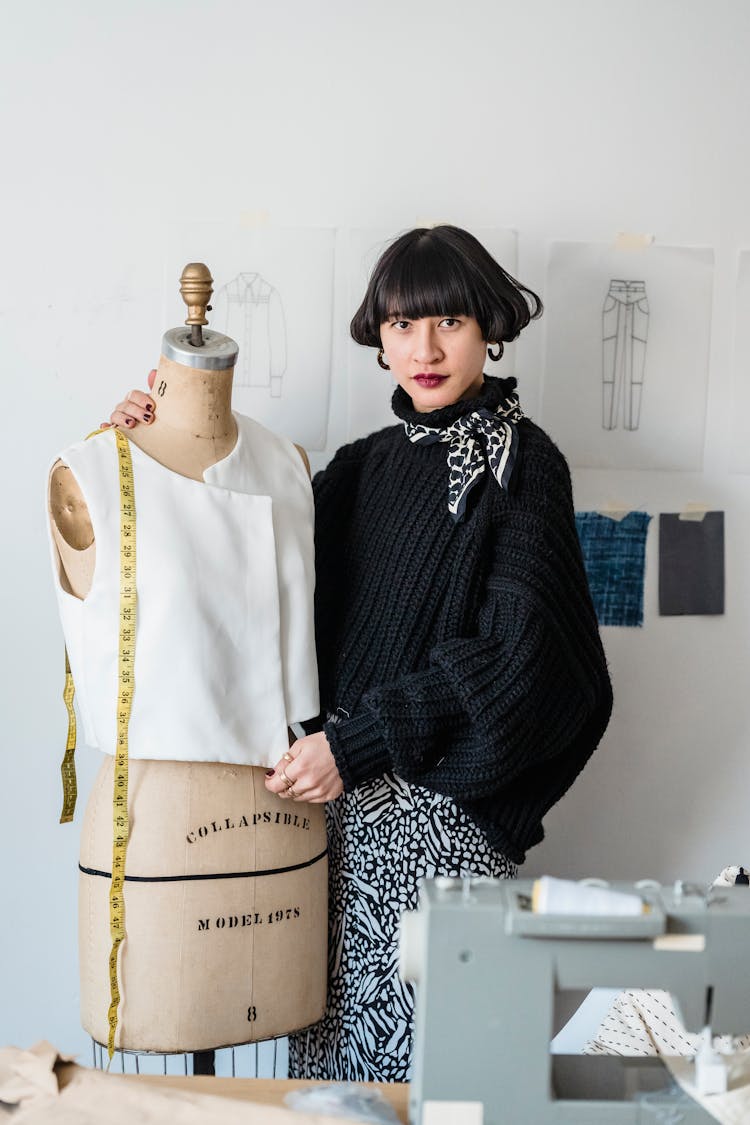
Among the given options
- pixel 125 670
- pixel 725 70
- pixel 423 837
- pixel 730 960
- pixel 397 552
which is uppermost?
pixel 725 70

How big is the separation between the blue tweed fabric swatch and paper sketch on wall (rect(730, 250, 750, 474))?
0.22 meters

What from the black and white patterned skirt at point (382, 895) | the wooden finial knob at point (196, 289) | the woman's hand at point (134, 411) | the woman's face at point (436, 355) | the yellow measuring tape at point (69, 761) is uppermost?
the wooden finial knob at point (196, 289)

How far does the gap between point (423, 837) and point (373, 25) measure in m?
1.47

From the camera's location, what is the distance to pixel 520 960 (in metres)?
1.06

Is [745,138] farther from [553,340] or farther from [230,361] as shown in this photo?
[230,361]

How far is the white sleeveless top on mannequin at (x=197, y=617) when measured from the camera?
5.07 ft

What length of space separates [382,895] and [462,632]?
1.40 ft

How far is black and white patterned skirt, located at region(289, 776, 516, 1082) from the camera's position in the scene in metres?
1.74

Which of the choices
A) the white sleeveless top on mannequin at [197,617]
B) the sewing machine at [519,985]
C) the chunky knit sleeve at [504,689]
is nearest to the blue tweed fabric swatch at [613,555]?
the chunky knit sleeve at [504,689]

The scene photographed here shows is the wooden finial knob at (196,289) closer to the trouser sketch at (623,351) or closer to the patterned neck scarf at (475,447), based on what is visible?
the patterned neck scarf at (475,447)

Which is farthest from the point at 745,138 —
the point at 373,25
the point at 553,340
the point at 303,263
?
the point at 303,263

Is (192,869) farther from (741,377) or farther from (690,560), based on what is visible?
(741,377)

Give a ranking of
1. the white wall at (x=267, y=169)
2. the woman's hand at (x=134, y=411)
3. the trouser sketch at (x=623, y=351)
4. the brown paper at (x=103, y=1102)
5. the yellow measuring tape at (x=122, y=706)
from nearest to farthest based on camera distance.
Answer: the brown paper at (x=103, y=1102) → the yellow measuring tape at (x=122, y=706) → the woman's hand at (x=134, y=411) → the white wall at (x=267, y=169) → the trouser sketch at (x=623, y=351)

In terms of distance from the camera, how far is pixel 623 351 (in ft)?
7.32
